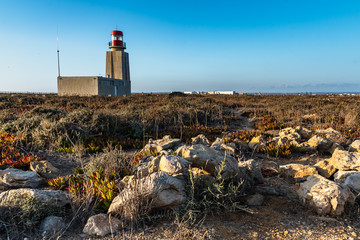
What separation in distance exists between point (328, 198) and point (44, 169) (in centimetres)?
530

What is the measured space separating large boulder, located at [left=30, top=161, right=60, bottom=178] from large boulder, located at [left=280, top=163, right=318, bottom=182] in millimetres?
4803

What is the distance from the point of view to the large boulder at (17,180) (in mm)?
4199

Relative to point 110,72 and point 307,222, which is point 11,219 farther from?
point 110,72

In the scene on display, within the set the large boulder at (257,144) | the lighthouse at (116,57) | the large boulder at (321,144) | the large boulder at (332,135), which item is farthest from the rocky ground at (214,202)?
the lighthouse at (116,57)

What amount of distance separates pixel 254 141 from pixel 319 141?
1725 millimetres

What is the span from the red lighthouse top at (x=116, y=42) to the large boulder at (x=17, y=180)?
36.0 m

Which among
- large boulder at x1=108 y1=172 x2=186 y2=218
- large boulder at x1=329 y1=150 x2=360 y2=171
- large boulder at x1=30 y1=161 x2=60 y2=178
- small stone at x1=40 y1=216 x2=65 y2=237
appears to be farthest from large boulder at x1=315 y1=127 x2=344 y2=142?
large boulder at x1=30 y1=161 x2=60 y2=178

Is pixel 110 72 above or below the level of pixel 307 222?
above

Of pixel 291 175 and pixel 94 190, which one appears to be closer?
pixel 94 190

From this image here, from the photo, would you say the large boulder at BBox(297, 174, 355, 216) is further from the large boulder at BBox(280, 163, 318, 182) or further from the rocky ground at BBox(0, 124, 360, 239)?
the large boulder at BBox(280, 163, 318, 182)

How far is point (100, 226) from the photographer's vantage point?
2.80m

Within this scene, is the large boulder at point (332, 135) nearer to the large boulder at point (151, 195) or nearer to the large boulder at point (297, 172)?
the large boulder at point (297, 172)

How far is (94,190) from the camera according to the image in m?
3.53

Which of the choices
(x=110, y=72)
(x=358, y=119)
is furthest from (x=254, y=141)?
(x=110, y=72)
